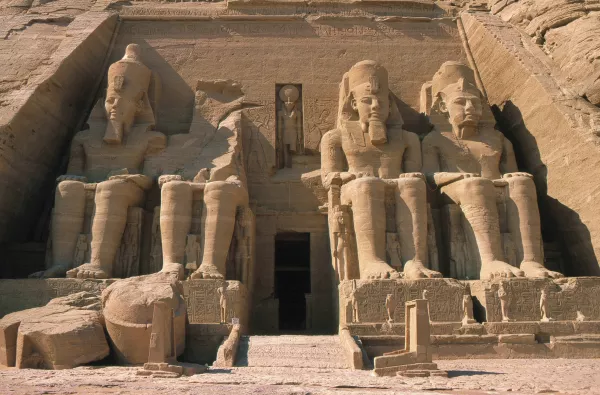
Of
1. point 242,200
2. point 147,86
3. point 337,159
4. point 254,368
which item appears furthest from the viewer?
point 147,86

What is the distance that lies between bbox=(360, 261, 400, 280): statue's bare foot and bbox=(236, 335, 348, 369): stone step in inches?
32.0

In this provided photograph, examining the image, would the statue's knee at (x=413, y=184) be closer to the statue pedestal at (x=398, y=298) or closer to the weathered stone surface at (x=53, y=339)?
the statue pedestal at (x=398, y=298)

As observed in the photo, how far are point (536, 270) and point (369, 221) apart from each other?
1.88 metres

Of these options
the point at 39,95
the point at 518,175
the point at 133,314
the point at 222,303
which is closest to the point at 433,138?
the point at 518,175

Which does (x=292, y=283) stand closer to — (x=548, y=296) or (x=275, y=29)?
(x=275, y=29)

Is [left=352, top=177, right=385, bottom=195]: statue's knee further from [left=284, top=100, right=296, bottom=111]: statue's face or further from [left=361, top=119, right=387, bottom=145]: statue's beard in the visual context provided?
[left=284, top=100, right=296, bottom=111]: statue's face

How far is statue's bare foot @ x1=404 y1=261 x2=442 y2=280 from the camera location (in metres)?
6.58

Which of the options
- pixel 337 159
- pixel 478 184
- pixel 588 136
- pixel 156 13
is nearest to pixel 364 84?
pixel 337 159

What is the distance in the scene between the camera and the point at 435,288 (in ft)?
21.2

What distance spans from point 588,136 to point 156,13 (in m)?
6.66

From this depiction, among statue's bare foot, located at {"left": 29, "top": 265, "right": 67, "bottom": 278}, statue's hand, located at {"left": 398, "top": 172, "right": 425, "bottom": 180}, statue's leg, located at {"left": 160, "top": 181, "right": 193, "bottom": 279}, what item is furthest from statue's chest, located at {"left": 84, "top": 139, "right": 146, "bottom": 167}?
statue's hand, located at {"left": 398, "top": 172, "right": 425, "bottom": 180}

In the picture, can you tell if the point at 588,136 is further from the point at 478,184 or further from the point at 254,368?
the point at 254,368

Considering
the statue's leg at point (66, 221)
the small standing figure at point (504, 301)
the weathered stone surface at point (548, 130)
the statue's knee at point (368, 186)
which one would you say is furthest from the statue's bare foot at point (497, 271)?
the statue's leg at point (66, 221)

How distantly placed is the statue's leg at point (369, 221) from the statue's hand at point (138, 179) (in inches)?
99.1
